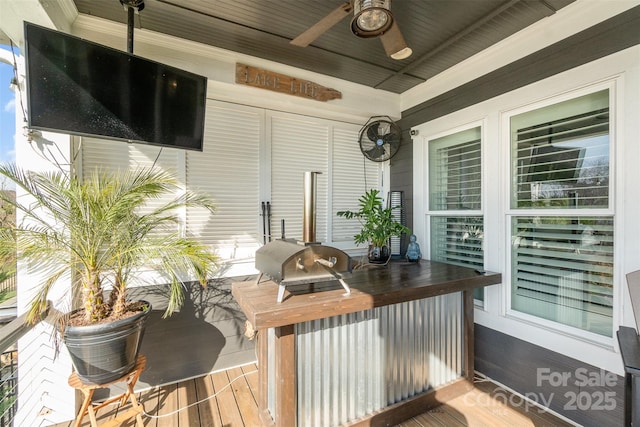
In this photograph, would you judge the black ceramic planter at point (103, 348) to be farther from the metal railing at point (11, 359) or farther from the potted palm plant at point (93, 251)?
the metal railing at point (11, 359)

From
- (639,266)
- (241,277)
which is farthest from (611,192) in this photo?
(241,277)

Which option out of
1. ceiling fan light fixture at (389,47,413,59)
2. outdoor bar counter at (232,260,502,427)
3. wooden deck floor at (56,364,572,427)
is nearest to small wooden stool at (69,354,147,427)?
wooden deck floor at (56,364,572,427)

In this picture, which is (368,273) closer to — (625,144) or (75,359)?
(625,144)

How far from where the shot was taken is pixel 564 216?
2.12m

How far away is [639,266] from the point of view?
5.69 ft

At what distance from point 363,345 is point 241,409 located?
1.16 metres

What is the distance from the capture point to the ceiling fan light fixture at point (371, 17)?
1.54m

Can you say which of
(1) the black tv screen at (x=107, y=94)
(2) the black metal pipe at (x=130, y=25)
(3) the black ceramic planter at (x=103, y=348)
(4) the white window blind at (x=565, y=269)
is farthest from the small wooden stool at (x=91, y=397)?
(4) the white window blind at (x=565, y=269)

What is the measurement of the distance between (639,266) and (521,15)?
1.97 meters

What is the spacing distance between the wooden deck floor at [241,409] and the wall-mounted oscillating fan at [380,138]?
268 centimetres

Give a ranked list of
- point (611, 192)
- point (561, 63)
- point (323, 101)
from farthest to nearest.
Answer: point (323, 101) < point (561, 63) < point (611, 192)

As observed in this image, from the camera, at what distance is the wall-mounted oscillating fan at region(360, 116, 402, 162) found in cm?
351

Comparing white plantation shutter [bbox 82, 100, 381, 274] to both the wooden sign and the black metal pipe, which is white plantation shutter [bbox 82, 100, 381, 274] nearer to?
the wooden sign

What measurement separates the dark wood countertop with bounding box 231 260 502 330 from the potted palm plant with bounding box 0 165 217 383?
1.86ft
